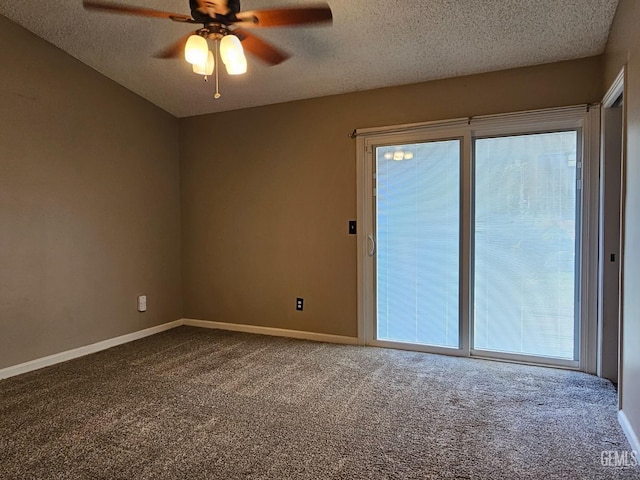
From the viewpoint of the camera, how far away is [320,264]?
374cm

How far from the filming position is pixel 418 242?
3412 mm

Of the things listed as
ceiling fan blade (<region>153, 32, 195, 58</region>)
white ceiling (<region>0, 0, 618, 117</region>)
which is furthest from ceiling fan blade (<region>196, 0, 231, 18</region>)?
white ceiling (<region>0, 0, 618, 117</region>)

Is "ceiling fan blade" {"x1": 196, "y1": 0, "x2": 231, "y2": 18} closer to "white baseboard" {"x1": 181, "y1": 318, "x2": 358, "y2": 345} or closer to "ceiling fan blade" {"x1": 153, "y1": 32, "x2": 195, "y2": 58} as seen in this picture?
"ceiling fan blade" {"x1": 153, "y1": 32, "x2": 195, "y2": 58}

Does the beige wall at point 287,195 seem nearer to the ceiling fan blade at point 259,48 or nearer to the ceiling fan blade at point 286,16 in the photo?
the ceiling fan blade at point 259,48

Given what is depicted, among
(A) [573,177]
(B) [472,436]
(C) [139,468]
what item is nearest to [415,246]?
(A) [573,177]

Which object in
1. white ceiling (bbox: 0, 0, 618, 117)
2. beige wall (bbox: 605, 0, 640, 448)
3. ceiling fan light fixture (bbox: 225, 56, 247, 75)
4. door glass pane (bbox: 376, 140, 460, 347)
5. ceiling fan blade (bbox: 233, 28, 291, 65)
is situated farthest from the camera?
door glass pane (bbox: 376, 140, 460, 347)

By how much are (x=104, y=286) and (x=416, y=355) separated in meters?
2.78

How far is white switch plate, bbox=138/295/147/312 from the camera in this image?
393 centimetres

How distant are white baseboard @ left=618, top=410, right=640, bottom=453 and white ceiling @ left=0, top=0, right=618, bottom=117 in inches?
90.2

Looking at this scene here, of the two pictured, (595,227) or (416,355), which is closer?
(595,227)

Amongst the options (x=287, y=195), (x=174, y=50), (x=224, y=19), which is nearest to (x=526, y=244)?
(x=287, y=195)

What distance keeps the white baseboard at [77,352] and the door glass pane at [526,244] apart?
3.04 meters

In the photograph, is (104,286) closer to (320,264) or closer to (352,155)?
(320,264)

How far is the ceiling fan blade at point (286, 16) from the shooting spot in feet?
6.57
